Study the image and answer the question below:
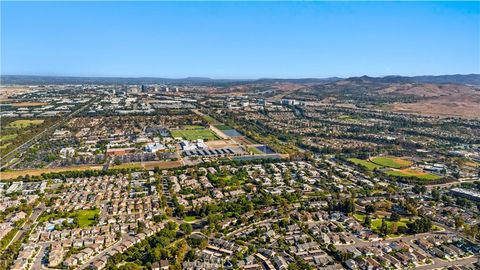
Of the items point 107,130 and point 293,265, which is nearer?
point 293,265

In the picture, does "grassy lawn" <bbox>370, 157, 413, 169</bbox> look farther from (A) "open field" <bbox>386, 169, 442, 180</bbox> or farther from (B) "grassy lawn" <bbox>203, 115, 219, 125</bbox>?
(B) "grassy lawn" <bbox>203, 115, 219, 125</bbox>

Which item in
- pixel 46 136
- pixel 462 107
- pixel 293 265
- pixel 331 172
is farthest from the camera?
pixel 462 107

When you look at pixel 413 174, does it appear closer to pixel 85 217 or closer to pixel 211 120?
pixel 85 217

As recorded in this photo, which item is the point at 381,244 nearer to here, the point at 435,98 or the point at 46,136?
the point at 46,136

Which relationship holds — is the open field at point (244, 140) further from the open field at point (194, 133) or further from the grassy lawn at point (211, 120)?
the grassy lawn at point (211, 120)

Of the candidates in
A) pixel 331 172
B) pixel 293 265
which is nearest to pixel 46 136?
pixel 331 172

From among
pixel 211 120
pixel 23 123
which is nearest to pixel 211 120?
pixel 211 120
